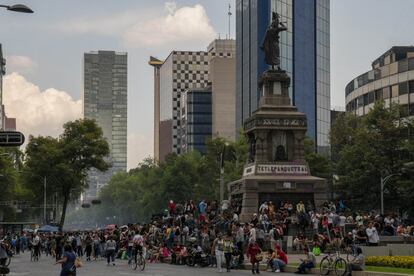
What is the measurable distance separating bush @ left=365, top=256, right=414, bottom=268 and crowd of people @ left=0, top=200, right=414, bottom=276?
2307 mm

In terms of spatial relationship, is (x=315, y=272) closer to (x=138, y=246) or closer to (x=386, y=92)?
(x=138, y=246)

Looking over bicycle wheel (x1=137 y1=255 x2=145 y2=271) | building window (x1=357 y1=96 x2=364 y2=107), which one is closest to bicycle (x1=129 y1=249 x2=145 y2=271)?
bicycle wheel (x1=137 y1=255 x2=145 y2=271)

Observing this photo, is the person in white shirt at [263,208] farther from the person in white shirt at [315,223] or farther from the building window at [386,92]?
the building window at [386,92]

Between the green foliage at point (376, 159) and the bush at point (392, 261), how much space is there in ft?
116

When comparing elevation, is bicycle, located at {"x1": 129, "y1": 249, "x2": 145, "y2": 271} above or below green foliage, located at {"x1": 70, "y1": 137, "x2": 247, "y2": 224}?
below

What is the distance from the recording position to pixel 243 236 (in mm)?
41531

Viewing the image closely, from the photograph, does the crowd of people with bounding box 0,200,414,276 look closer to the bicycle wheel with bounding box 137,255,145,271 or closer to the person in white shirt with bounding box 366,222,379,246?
the person in white shirt with bounding box 366,222,379,246

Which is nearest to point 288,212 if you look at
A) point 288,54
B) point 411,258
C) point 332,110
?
point 411,258

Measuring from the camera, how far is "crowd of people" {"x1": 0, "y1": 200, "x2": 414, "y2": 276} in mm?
39156

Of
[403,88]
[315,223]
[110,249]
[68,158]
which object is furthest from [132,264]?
[403,88]

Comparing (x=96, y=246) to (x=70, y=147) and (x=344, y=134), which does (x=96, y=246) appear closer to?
(x=344, y=134)

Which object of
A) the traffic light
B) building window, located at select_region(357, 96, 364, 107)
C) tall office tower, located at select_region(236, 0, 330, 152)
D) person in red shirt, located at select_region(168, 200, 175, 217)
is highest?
tall office tower, located at select_region(236, 0, 330, 152)

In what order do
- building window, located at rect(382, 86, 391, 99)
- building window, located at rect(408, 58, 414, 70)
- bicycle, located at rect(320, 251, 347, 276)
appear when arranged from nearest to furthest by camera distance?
bicycle, located at rect(320, 251, 347, 276)
building window, located at rect(408, 58, 414, 70)
building window, located at rect(382, 86, 391, 99)

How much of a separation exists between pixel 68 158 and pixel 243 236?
63143 mm
